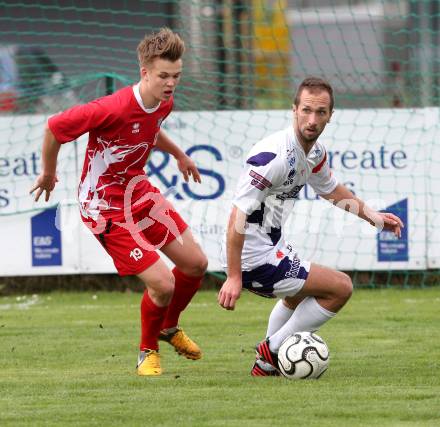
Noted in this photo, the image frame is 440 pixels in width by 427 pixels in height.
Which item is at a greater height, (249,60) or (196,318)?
(249,60)

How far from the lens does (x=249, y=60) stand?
41.4 ft

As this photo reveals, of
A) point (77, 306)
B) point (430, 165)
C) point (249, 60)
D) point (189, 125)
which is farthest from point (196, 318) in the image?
point (249, 60)

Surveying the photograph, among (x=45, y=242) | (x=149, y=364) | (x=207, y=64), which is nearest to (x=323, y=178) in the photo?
(x=149, y=364)

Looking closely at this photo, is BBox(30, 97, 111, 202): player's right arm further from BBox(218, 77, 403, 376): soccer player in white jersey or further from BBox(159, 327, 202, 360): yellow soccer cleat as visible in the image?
BBox(159, 327, 202, 360): yellow soccer cleat

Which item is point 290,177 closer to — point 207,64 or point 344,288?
point 344,288

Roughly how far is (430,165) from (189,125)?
2268 mm

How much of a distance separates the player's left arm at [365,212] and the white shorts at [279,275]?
0.53m

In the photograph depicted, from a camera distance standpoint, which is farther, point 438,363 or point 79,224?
point 79,224

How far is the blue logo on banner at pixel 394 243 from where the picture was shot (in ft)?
33.9

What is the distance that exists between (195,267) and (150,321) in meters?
0.43

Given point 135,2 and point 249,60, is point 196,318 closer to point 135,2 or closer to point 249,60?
point 249,60

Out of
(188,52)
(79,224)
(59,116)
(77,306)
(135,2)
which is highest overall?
(135,2)

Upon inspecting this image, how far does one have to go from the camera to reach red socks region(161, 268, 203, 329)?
21.5 ft

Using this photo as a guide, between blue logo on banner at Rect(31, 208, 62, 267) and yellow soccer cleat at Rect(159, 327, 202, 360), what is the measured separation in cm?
391
